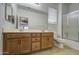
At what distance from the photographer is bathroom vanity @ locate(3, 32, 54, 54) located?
1794 millimetres

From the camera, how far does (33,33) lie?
1.86 meters

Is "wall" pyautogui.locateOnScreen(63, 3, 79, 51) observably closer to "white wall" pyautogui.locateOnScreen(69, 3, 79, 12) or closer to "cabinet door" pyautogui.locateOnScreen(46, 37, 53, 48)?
"white wall" pyautogui.locateOnScreen(69, 3, 79, 12)

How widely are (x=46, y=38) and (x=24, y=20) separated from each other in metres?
0.45

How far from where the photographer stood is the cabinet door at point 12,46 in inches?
70.7

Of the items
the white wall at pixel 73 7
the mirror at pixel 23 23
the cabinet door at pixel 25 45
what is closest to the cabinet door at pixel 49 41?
the cabinet door at pixel 25 45

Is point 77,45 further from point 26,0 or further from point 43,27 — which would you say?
point 26,0

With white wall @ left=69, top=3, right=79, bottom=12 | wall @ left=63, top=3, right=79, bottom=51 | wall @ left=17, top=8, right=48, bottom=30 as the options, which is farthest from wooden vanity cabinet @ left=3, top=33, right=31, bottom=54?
white wall @ left=69, top=3, right=79, bottom=12

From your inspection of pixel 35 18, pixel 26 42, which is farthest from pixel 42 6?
pixel 26 42

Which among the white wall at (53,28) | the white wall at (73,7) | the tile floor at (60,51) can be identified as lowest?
the tile floor at (60,51)

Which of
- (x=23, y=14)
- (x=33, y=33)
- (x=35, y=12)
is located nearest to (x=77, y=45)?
(x=33, y=33)

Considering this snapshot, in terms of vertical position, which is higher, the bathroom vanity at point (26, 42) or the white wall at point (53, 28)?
the white wall at point (53, 28)

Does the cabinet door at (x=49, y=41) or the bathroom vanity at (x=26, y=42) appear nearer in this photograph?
the bathroom vanity at (x=26, y=42)

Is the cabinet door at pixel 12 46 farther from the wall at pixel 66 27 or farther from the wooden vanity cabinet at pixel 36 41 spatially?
the wall at pixel 66 27

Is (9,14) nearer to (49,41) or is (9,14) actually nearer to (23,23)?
(23,23)
